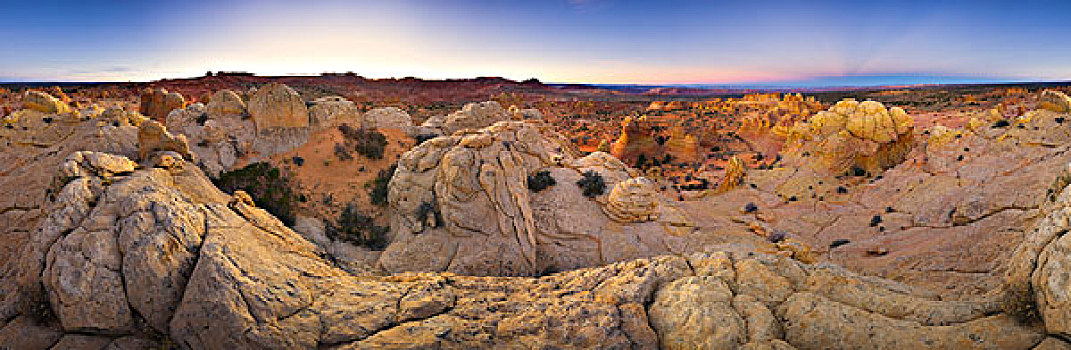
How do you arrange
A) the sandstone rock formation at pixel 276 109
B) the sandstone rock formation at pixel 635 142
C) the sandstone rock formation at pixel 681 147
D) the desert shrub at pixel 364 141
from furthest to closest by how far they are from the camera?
the sandstone rock formation at pixel 681 147 < the sandstone rock formation at pixel 635 142 < the desert shrub at pixel 364 141 < the sandstone rock formation at pixel 276 109

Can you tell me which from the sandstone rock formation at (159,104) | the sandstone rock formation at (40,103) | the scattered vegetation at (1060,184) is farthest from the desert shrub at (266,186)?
the scattered vegetation at (1060,184)

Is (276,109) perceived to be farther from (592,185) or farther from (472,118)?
(592,185)

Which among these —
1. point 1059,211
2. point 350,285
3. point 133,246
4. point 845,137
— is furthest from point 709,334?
point 845,137

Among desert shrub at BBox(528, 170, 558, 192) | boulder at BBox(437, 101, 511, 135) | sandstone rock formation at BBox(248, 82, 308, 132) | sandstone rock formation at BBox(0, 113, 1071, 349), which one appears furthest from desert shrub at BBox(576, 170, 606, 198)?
sandstone rock formation at BBox(248, 82, 308, 132)

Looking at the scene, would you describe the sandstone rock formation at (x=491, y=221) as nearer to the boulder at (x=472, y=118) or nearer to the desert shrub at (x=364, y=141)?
the desert shrub at (x=364, y=141)

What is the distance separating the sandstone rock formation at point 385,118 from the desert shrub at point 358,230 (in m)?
7.97

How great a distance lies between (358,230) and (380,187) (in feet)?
10.8

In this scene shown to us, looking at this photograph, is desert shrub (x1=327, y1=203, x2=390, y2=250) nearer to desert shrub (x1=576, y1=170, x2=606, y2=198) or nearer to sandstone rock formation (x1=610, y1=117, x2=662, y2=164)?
desert shrub (x1=576, y1=170, x2=606, y2=198)

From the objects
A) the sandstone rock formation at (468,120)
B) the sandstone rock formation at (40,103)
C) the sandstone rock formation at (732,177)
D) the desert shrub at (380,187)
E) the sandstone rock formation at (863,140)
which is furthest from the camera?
the sandstone rock formation at (468,120)

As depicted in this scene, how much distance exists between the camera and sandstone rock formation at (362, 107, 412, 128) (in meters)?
24.6

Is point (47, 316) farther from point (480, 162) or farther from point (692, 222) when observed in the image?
point (692, 222)

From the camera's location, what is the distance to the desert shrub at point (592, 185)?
1631 cm

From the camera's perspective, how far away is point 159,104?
24938 millimetres

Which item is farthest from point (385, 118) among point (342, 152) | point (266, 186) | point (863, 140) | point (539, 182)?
point (863, 140)
